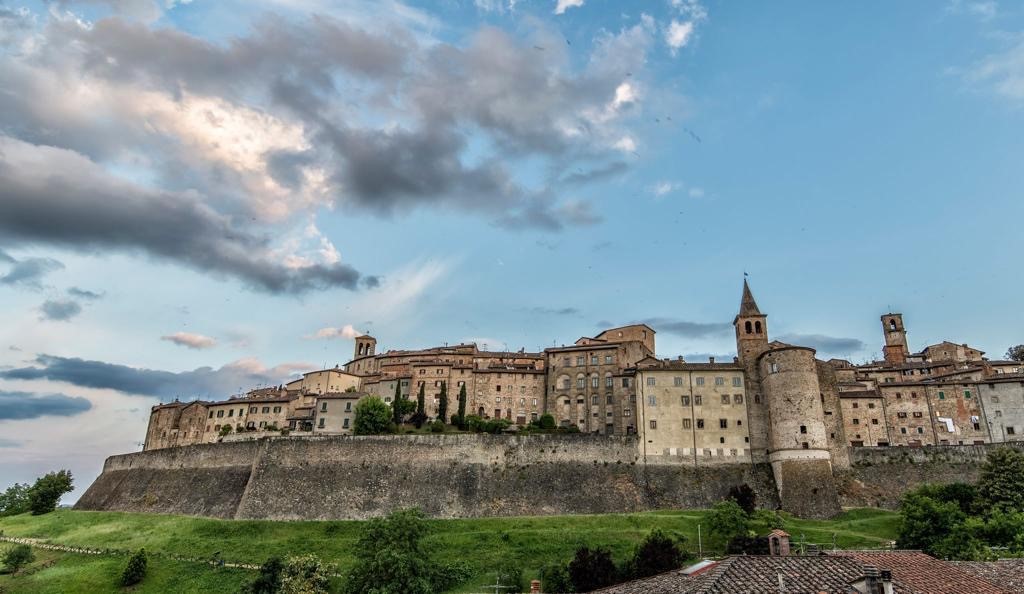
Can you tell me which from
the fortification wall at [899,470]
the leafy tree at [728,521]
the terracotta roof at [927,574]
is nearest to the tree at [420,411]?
the leafy tree at [728,521]

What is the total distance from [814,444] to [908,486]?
10.0 meters

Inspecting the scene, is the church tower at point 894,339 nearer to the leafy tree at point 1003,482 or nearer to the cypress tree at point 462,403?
the leafy tree at point 1003,482

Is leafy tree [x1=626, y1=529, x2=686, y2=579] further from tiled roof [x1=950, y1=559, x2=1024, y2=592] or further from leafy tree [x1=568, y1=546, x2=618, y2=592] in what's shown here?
tiled roof [x1=950, y1=559, x2=1024, y2=592]

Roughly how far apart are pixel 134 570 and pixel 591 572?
39.8m

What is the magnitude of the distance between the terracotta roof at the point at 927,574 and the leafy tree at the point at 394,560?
29866 mm

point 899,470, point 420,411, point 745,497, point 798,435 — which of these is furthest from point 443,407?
point 899,470

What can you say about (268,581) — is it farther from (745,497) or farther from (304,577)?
(745,497)

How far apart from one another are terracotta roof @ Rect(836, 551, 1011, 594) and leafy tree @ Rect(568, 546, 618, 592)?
18085 mm

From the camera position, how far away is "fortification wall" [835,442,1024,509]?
220 ft

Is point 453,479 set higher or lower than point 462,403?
lower

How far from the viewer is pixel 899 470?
68875 millimetres

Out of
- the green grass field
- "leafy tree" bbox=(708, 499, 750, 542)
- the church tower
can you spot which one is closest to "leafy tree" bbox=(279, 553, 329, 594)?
the green grass field

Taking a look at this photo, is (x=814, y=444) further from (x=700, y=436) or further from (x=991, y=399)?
(x=991, y=399)

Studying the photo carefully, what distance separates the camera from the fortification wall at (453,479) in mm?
68812
